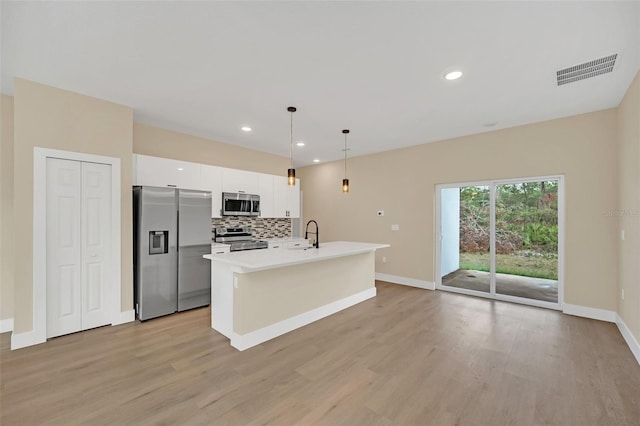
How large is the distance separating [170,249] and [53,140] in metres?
1.83

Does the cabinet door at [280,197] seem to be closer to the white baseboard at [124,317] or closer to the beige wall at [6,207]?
the white baseboard at [124,317]

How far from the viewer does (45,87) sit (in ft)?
9.90

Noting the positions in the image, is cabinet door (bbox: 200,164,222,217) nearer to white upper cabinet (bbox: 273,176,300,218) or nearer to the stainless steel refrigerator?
the stainless steel refrigerator

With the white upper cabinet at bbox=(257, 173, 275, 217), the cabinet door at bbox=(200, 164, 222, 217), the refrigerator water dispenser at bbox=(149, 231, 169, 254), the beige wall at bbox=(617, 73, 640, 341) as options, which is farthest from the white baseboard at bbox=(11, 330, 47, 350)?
the beige wall at bbox=(617, 73, 640, 341)

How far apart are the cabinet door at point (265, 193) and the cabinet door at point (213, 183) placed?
0.89 metres

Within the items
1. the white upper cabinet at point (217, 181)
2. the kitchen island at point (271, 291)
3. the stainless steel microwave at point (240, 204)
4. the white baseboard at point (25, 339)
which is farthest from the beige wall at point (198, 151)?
the white baseboard at point (25, 339)

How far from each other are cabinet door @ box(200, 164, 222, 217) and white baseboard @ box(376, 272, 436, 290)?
3749mm

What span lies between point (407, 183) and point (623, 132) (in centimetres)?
305

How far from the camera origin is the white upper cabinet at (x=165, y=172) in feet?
12.9

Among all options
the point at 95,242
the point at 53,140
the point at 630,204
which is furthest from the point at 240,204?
the point at 630,204

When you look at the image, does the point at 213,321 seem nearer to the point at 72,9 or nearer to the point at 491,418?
the point at 491,418

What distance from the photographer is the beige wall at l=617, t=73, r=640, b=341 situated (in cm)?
279

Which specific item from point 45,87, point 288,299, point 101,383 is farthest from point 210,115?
point 101,383

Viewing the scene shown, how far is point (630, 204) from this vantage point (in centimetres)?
305
